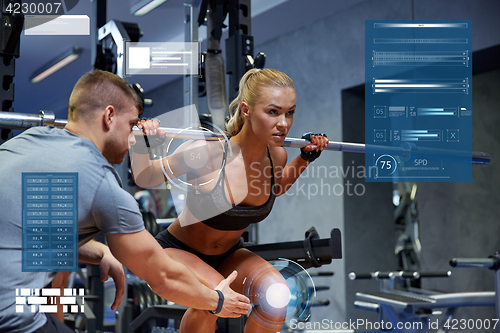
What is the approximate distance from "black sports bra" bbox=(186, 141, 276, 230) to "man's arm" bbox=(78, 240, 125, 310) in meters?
0.38

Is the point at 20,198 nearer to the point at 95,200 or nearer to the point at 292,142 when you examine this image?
the point at 95,200

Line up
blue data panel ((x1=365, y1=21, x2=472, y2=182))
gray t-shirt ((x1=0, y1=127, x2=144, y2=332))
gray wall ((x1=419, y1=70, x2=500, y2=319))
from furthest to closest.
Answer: gray wall ((x1=419, y1=70, x2=500, y2=319)) → blue data panel ((x1=365, y1=21, x2=472, y2=182)) → gray t-shirt ((x1=0, y1=127, x2=144, y2=332))

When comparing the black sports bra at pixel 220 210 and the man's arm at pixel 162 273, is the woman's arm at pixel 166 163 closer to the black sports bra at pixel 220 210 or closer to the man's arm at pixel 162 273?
the black sports bra at pixel 220 210

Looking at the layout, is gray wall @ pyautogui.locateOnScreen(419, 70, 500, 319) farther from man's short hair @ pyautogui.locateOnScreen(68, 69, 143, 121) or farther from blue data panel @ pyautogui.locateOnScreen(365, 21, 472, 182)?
man's short hair @ pyautogui.locateOnScreen(68, 69, 143, 121)

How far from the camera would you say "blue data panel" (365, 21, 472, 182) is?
437cm

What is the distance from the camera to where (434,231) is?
5027 mm

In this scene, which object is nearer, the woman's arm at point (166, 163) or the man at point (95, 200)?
the man at point (95, 200)

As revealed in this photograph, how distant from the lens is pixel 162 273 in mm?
1378

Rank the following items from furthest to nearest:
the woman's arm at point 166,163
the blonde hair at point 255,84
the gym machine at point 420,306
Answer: the gym machine at point 420,306 < the blonde hair at point 255,84 < the woman's arm at point 166,163

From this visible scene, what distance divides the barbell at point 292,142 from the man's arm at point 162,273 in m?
0.51

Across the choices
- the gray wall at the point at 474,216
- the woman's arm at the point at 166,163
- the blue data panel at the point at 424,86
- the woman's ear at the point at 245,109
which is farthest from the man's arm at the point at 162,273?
the gray wall at the point at 474,216

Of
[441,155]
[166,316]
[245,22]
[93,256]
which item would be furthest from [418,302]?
[93,256]

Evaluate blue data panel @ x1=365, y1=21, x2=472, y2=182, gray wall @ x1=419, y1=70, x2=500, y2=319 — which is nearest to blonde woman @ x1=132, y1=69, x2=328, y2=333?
blue data panel @ x1=365, y1=21, x2=472, y2=182

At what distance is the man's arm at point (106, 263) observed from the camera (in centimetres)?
153
